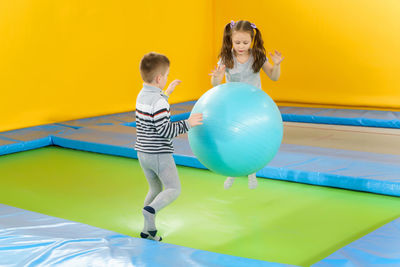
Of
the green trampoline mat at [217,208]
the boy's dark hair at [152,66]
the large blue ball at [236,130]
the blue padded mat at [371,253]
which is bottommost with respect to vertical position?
the green trampoline mat at [217,208]

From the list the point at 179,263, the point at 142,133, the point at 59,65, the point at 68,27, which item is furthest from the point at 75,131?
the point at 179,263

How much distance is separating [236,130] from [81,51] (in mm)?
4133

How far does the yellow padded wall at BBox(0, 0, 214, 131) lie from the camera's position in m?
5.60

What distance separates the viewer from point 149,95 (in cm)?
263

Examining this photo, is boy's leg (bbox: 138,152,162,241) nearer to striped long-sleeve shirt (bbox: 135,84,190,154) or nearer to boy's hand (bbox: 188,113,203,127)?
striped long-sleeve shirt (bbox: 135,84,190,154)

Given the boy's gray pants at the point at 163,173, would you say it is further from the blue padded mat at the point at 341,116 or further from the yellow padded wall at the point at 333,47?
the yellow padded wall at the point at 333,47

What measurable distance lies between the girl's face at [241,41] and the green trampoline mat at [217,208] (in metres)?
1.01

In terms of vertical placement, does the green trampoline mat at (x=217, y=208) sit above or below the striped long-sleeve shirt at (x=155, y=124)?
below

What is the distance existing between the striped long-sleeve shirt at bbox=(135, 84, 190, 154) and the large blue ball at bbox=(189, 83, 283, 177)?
14 centimetres

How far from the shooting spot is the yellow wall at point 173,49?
5719 millimetres

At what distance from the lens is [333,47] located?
7.23m

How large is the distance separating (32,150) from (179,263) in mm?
3240

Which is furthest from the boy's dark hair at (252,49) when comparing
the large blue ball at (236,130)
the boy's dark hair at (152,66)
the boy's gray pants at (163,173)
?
the boy's gray pants at (163,173)

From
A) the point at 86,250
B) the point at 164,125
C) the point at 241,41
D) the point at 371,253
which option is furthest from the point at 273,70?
the point at 86,250
